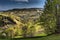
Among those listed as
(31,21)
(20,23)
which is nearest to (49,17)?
(31,21)

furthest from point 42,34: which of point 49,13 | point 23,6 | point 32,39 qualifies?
point 23,6

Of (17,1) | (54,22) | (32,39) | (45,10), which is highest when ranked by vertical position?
(17,1)

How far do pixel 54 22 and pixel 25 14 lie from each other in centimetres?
46

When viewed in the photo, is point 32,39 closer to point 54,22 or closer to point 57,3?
point 54,22

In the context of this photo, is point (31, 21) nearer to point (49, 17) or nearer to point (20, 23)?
point (20, 23)

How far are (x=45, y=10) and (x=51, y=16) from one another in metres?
0.13

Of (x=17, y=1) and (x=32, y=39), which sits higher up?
(x=17, y=1)

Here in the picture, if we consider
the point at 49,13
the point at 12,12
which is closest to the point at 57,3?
the point at 49,13

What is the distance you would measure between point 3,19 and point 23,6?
1.18ft

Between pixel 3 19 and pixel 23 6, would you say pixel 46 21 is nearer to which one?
pixel 23 6

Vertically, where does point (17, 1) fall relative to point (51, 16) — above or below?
above

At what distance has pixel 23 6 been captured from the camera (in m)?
2.72

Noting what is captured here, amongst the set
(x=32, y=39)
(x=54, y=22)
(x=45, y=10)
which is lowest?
(x=32, y=39)

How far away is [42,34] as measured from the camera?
2.68 meters
